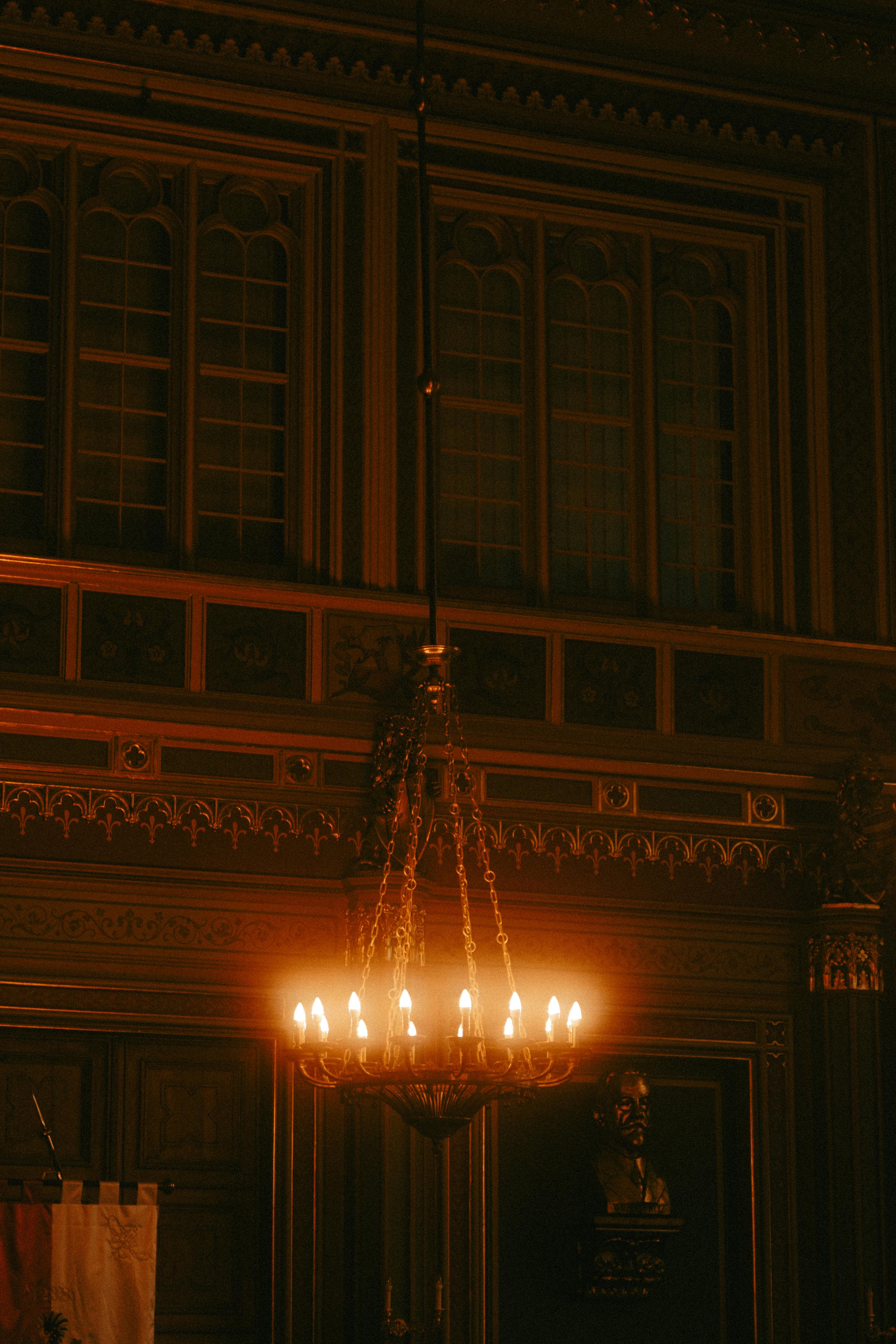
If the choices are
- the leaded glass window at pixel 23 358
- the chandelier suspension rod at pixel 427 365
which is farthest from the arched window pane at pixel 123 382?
the chandelier suspension rod at pixel 427 365

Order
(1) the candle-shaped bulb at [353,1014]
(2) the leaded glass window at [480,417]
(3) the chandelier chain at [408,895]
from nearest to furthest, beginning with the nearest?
1. (1) the candle-shaped bulb at [353,1014]
2. (3) the chandelier chain at [408,895]
3. (2) the leaded glass window at [480,417]

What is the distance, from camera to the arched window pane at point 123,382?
9.68m

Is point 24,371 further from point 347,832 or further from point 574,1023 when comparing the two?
point 574,1023

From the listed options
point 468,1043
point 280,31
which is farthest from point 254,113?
point 468,1043

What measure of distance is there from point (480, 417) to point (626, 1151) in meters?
3.54

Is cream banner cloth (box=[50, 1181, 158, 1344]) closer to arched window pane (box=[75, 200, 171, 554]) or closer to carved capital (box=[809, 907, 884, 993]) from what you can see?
arched window pane (box=[75, 200, 171, 554])

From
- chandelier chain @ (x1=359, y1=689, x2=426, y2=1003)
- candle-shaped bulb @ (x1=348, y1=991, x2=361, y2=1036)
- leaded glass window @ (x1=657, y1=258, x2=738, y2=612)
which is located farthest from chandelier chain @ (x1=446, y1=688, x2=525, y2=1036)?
candle-shaped bulb @ (x1=348, y1=991, x2=361, y2=1036)

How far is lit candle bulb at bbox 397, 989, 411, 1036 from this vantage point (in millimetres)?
6836

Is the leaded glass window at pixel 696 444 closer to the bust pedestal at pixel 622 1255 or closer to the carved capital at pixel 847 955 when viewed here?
the carved capital at pixel 847 955


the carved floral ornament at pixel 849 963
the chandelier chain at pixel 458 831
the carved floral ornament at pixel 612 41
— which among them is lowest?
the carved floral ornament at pixel 849 963

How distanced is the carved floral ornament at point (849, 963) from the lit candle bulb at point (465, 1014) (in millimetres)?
3578

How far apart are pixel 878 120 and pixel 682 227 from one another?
4.16 feet

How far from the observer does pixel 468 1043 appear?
22.5 feet

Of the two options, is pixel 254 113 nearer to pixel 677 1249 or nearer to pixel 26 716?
pixel 26 716
